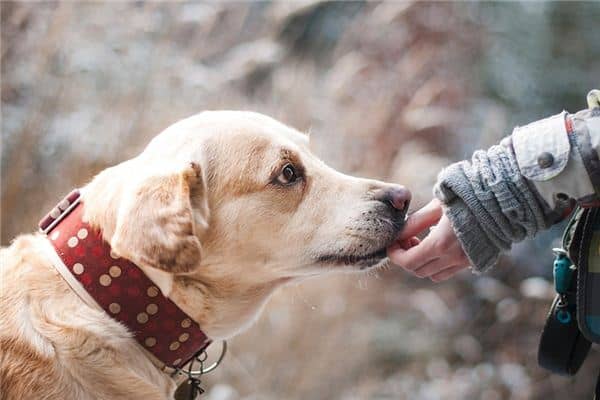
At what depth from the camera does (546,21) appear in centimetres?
235

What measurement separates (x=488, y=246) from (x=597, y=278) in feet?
0.63

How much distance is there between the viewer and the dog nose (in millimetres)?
1382

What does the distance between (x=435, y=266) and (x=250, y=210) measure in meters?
0.40

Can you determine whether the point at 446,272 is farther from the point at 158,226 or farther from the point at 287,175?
the point at 158,226

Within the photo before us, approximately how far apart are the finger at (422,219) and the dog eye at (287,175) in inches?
10.3

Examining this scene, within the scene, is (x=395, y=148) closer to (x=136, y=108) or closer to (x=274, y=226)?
(x=136, y=108)

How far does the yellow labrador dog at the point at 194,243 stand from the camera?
1.16 meters

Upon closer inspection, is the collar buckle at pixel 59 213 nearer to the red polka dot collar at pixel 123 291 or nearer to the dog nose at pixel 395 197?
the red polka dot collar at pixel 123 291

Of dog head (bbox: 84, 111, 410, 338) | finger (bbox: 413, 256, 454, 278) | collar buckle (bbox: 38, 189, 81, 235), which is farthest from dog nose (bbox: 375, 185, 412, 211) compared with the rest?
collar buckle (bbox: 38, 189, 81, 235)

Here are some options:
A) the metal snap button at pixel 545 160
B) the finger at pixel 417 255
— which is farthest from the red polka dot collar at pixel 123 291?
the metal snap button at pixel 545 160

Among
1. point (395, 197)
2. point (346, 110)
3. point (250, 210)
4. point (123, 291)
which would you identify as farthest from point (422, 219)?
point (346, 110)

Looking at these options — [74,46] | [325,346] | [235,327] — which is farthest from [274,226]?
[74,46]

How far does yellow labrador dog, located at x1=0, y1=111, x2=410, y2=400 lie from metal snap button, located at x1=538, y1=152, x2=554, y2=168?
355mm

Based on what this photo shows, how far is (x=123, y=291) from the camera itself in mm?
1207
